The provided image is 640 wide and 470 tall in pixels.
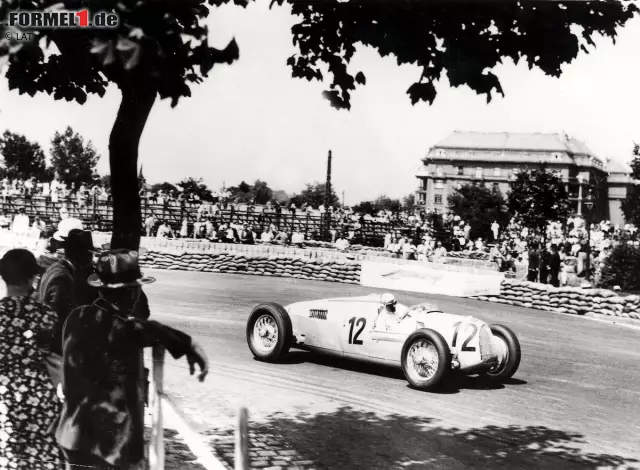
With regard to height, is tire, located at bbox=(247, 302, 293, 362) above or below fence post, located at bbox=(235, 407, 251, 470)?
below

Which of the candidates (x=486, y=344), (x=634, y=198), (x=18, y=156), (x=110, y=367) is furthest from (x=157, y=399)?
(x=18, y=156)

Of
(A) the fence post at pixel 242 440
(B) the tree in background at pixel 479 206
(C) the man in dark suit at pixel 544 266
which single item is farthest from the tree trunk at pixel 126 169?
(B) the tree in background at pixel 479 206

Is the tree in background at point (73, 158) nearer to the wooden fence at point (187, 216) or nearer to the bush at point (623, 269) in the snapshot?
the wooden fence at point (187, 216)

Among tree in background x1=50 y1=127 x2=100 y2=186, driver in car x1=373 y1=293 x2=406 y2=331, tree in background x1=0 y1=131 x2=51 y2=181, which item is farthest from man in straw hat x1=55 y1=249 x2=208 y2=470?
tree in background x1=0 y1=131 x2=51 y2=181

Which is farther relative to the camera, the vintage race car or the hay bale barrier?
the hay bale barrier

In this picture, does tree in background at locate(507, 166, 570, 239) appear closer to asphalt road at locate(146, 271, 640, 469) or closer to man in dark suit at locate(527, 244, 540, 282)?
man in dark suit at locate(527, 244, 540, 282)

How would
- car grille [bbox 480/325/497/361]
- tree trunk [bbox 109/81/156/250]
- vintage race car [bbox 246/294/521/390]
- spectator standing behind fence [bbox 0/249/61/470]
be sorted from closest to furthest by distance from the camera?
1. spectator standing behind fence [bbox 0/249/61/470]
2. tree trunk [bbox 109/81/156/250]
3. vintage race car [bbox 246/294/521/390]
4. car grille [bbox 480/325/497/361]

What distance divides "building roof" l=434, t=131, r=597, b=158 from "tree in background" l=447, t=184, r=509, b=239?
29.7 m

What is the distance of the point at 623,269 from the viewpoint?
24.7 meters

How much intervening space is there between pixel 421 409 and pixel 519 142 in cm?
9064

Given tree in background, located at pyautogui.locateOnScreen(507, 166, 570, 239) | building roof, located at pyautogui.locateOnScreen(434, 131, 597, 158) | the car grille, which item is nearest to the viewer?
the car grille

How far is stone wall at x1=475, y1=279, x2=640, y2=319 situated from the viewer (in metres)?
20.8

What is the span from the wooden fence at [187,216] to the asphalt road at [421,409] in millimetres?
18848

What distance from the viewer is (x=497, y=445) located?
24.2 ft
